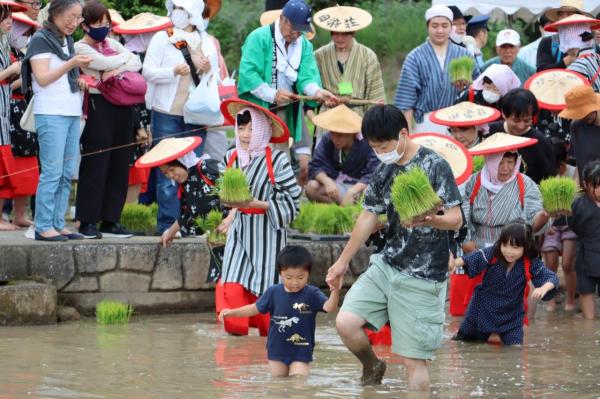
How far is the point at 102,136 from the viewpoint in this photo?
1079 cm

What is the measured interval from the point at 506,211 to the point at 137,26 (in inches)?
158

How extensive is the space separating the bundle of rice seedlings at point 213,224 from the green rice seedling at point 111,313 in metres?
0.90

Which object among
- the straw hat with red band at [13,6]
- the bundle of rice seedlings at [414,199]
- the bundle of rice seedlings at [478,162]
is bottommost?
the bundle of rice seedlings at [414,199]

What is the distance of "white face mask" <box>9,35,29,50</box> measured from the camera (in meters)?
11.1

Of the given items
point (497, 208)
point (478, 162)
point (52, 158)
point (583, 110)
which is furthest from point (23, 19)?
point (583, 110)

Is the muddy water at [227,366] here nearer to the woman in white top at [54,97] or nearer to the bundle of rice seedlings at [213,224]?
the bundle of rice seedlings at [213,224]

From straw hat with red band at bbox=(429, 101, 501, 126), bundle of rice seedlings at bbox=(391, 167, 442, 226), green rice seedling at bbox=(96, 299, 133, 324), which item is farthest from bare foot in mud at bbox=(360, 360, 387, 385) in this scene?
straw hat with red band at bbox=(429, 101, 501, 126)

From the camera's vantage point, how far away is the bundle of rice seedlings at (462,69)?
11812mm

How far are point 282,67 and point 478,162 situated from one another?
2.07 m

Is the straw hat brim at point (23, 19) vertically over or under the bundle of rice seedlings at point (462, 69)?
over

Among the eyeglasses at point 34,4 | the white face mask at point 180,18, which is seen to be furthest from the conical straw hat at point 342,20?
the eyeglasses at point 34,4

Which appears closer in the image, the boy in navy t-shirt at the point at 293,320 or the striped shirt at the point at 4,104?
the boy in navy t-shirt at the point at 293,320

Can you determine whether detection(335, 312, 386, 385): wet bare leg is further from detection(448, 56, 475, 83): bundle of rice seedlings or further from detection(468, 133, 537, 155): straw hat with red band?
detection(448, 56, 475, 83): bundle of rice seedlings

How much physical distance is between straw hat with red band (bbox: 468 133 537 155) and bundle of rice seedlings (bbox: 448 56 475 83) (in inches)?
71.6
